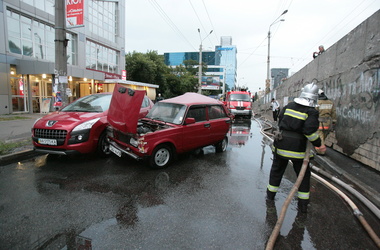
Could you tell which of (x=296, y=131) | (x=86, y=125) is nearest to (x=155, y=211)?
(x=296, y=131)

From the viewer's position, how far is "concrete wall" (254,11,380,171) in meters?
5.13

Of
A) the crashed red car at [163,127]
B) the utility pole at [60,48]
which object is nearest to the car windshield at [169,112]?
the crashed red car at [163,127]

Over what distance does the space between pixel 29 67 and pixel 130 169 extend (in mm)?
16045

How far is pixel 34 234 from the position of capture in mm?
2631

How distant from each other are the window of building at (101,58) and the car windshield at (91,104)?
19.5 metres

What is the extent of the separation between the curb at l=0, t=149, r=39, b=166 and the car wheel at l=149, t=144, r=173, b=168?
11.3 feet

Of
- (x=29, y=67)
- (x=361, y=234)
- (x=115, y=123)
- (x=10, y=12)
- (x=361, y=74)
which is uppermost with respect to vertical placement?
(x=10, y=12)

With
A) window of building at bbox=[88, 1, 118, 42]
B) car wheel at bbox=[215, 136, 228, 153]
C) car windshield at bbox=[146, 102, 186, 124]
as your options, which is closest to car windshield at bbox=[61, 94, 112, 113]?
car windshield at bbox=[146, 102, 186, 124]

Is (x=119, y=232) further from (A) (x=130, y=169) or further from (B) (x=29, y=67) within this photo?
(B) (x=29, y=67)

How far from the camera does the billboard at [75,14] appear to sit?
27.2 ft

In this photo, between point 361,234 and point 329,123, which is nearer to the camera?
point 361,234

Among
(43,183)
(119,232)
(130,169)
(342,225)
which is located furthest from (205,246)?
(43,183)

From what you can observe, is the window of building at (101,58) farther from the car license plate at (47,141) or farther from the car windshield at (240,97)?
the car license plate at (47,141)

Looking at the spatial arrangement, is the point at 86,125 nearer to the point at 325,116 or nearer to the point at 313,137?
the point at 313,137
